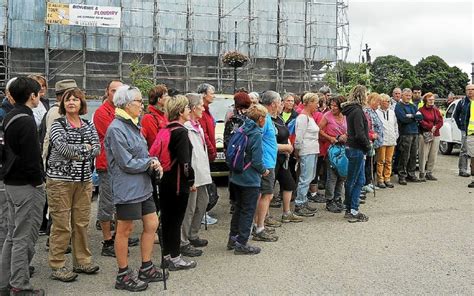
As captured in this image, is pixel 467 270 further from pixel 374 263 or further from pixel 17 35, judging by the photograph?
pixel 17 35

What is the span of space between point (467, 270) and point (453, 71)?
5774cm

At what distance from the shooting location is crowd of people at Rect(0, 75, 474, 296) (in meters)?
4.30

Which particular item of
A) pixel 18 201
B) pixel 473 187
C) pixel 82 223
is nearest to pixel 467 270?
pixel 82 223

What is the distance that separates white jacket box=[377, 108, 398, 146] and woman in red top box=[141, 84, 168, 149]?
524 cm

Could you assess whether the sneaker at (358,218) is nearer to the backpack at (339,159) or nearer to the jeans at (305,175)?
the jeans at (305,175)

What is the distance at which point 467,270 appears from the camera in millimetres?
5051

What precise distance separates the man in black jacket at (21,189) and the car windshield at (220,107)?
6.29 metres

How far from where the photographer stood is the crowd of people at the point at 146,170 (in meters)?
4.30

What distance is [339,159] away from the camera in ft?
25.8

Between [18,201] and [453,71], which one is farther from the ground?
[453,71]

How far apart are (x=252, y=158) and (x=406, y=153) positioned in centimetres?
575

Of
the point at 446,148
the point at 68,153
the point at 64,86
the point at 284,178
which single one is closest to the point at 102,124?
the point at 64,86

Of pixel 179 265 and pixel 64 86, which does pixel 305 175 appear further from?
pixel 64 86

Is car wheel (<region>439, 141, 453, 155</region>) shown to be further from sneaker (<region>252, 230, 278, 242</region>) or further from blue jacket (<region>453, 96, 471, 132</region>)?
sneaker (<region>252, 230, 278, 242</region>)
